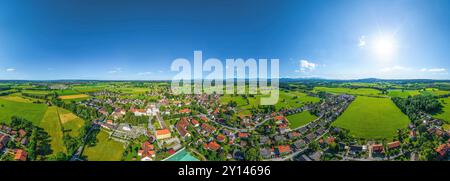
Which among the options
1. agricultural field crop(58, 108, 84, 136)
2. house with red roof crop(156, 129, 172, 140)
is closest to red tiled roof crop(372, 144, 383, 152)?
house with red roof crop(156, 129, 172, 140)

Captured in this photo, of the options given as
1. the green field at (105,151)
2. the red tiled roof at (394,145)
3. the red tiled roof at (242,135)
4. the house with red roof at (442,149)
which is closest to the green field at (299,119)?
the red tiled roof at (242,135)

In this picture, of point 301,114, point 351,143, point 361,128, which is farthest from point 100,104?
point 361,128

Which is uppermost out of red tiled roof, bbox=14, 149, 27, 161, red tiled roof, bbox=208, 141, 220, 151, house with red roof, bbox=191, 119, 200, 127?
house with red roof, bbox=191, 119, 200, 127

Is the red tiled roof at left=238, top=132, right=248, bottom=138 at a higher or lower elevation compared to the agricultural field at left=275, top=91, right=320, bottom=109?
lower

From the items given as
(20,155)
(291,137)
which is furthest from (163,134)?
(291,137)

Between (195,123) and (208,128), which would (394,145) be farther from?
(195,123)

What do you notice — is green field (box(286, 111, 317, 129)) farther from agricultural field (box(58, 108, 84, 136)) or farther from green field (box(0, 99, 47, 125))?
green field (box(0, 99, 47, 125))
